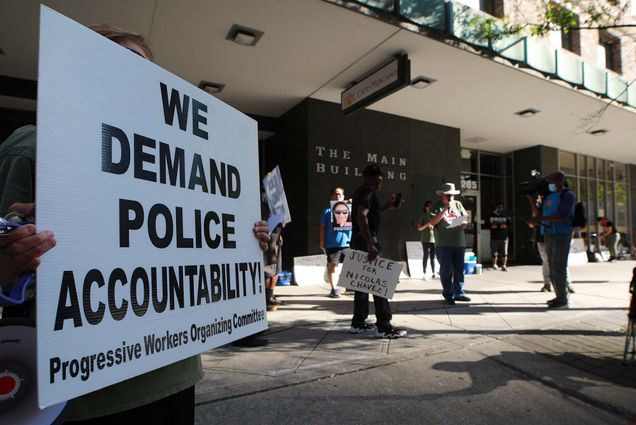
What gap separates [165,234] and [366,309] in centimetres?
350

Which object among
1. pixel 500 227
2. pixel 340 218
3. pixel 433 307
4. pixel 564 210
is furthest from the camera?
pixel 500 227

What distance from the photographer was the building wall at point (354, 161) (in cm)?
919

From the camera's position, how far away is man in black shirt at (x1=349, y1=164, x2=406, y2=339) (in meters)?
4.27

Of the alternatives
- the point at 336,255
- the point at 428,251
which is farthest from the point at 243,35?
the point at 428,251

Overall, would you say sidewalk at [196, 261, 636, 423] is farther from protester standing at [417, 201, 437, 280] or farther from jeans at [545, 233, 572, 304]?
protester standing at [417, 201, 437, 280]

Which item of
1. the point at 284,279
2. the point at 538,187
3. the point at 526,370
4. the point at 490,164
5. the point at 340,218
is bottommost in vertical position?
the point at 526,370

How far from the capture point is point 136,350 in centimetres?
117

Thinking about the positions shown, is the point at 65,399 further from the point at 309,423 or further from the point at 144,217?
the point at 309,423

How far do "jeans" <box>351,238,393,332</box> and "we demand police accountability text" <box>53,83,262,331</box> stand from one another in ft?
9.25

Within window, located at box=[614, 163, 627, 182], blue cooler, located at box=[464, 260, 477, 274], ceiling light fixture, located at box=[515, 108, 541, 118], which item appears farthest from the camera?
window, located at box=[614, 163, 627, 182]

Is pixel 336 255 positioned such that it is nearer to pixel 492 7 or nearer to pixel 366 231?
pixel 366 231

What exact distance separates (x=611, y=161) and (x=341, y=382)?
19.1 m

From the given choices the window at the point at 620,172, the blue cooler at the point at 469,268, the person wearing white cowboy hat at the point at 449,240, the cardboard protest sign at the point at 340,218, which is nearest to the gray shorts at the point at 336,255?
the cardboard protest sign at the point at 340,218

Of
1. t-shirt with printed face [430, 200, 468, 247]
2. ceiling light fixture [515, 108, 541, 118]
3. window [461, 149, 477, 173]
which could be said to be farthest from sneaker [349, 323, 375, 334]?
window [461, 149, 477, 173]
